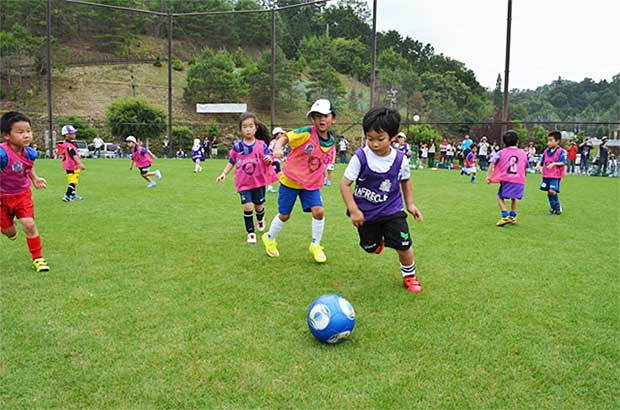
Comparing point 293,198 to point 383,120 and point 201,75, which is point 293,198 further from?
point 201,75

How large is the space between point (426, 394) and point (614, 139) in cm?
3092

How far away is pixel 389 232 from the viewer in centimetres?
456

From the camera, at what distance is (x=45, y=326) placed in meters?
3.67

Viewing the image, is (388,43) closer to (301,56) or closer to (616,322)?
(301,56)

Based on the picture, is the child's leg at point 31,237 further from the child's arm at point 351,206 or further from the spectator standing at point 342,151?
the spectator standing at point 342,151

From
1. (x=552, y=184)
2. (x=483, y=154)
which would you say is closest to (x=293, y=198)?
(x=552, y=184)

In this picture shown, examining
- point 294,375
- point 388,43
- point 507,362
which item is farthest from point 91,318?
point 388,43

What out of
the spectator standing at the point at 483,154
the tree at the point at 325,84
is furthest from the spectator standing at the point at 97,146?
the spectator standing at the point at 483,154

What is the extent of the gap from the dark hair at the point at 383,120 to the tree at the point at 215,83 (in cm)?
4752

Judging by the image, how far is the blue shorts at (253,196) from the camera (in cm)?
687

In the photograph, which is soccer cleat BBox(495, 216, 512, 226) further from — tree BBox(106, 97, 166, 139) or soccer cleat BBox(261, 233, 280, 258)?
tree BBox(106, 97, 166, 139)

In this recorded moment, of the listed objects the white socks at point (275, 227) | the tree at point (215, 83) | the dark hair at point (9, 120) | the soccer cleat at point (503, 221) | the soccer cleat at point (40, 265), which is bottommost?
the soccer cleat at point (40, 265)

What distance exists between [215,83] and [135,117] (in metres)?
11.0

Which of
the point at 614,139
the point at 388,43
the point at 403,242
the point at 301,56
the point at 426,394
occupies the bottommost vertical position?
the point at 426,394
